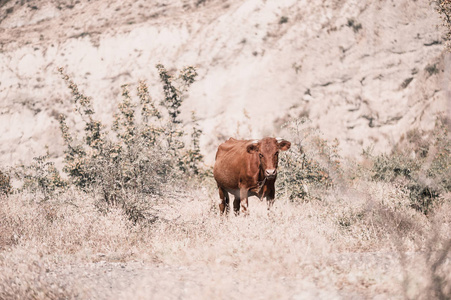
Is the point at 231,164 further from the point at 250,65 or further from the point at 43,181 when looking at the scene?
the point at 250,65

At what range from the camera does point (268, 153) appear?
7867 mm

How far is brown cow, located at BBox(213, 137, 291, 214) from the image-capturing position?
790 cm

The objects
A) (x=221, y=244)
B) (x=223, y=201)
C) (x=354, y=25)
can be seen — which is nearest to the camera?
(x=221, y=244)

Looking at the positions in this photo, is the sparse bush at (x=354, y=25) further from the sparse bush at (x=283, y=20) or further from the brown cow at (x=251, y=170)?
the brown cow at (x=251, y=170)

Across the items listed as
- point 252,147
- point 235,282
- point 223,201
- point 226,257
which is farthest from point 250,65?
point 235,282

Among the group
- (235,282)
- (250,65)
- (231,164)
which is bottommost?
(250,65)

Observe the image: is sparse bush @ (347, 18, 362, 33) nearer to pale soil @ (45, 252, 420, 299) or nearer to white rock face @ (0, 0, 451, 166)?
white rock face @ (0, 0, 451, 166)

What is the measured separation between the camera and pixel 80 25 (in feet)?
81.7

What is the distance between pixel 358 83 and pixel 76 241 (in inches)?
661

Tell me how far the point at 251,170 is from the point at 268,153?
0.61 m

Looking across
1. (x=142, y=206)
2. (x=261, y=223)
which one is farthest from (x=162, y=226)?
(x=261, y=223)

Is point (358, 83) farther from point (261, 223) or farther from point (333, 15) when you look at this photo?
point (261, 223)

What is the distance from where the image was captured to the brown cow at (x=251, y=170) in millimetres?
7904

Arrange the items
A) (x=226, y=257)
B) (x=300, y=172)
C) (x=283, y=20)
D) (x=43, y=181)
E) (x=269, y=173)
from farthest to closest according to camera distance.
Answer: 1. (x=283, y=20)
2. (x=43, y=181)
3. (x=300, y=172)
4. (x=269, y=173)
5. (x=226, y=257)
